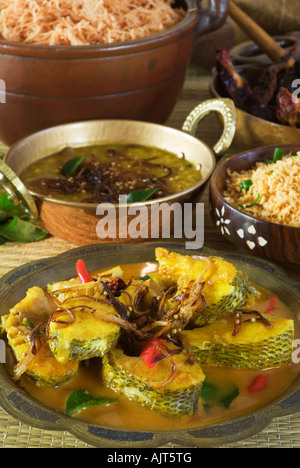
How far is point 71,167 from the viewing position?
1.94 m

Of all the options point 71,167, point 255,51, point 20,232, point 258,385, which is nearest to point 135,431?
point 258,385

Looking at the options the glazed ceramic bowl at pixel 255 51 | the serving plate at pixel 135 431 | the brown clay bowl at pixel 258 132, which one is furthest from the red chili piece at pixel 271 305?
the glazed ceramic bowl at pixel 255 51

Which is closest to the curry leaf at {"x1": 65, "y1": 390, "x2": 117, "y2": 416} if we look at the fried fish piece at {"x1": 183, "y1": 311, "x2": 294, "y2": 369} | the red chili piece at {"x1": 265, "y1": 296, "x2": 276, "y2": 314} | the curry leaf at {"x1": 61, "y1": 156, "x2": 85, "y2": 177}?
the fried fish piece at {"x1": 183, "y1": 311, "x2": 294, "y2": 369}

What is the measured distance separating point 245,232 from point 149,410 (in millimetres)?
584

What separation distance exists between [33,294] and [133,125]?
35.5 inches

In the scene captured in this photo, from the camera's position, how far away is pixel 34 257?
1779 mm

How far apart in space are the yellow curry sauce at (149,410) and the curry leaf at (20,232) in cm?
69

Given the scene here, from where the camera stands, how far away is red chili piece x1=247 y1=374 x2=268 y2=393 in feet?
3.89

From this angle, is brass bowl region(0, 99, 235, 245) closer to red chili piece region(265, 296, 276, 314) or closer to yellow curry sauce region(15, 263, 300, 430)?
red chili piece region(265, 296, 276, 314)

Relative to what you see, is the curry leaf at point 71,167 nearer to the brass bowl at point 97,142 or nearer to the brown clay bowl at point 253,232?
the brass bowl at point 97,142

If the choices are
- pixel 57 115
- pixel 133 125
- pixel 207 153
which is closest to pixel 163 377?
pixel 207 153

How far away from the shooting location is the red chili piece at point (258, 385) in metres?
1.19

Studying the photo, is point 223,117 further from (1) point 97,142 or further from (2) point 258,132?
(1) point 97,142

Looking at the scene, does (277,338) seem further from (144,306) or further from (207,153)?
(207,153)
